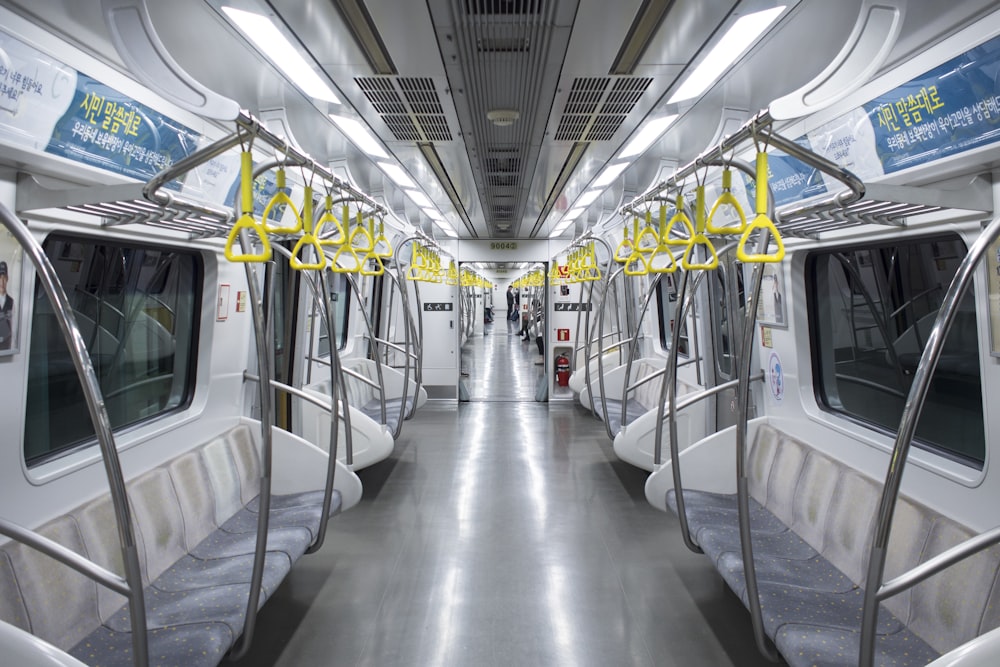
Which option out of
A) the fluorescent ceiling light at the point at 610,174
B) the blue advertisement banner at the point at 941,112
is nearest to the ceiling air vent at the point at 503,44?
the blue advertisement banner at the point at 941,112

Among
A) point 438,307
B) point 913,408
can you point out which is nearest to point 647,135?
point 913,408

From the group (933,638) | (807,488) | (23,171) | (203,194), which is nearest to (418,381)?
(203,194)

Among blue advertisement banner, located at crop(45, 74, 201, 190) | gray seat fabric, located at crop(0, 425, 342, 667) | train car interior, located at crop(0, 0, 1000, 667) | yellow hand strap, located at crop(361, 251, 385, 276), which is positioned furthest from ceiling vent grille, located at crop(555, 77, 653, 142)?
gray seat fabric, located at crop(0, 425, 342, 667)

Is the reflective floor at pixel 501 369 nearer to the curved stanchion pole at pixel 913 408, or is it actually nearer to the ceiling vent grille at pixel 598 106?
the ceiling vent grille at pixel 598 106

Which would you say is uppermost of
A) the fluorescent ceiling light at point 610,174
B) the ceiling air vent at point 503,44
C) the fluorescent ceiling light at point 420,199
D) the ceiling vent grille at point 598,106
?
the fluorescent ceiling light at point 420,199

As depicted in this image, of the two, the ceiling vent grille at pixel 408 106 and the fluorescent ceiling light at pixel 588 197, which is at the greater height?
the fluorescent ceiling light at pixel 588 197

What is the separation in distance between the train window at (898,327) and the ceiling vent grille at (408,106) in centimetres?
263

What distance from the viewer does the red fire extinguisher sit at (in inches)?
397

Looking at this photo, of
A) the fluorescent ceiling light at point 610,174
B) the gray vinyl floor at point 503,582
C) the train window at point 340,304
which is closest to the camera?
the gray vinyl floor at point 503,582

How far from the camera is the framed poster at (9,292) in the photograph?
7.42ft

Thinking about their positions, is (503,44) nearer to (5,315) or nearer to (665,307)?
(5,315)

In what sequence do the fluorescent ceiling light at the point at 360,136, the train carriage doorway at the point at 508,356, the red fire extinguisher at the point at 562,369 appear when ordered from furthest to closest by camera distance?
the train carriage doorway at the point at 508,356 < the red fire extinguisher at the point at 562,369 < the fluorescent ceiling light at the point at 360,136

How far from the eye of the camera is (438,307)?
10.1 metres

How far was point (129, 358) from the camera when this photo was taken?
12.1 feet
